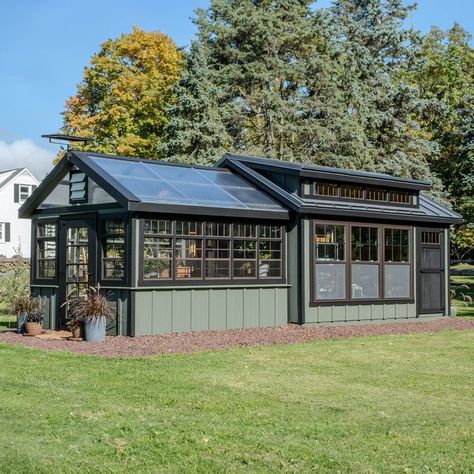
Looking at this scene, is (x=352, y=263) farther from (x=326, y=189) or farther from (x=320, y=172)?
(x=320, y=172)

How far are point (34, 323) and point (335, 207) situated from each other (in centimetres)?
716

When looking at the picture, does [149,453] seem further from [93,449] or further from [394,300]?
[394,300]

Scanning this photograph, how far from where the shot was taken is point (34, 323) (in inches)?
602

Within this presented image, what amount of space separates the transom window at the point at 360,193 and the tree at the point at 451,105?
11.9 m

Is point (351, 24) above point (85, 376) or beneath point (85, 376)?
above

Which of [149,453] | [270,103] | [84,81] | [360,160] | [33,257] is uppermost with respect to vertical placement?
[84,81]

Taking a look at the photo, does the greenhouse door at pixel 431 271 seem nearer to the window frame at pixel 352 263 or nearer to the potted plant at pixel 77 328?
the window frame at pixel 352 263

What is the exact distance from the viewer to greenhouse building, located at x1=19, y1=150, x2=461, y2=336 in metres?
15.0

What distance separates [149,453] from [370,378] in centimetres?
469

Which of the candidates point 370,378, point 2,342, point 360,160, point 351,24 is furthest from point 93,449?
point 351,24

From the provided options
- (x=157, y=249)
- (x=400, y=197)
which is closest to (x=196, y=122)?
(x=400, y=197)

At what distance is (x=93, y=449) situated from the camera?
20.5 ft

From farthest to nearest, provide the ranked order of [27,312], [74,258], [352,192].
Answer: [352,192], [74,258], [27,312]

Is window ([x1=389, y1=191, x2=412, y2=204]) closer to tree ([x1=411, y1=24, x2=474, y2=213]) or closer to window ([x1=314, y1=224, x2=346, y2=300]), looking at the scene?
window ([x1=314, y1=224, x2=346, y2=300])
